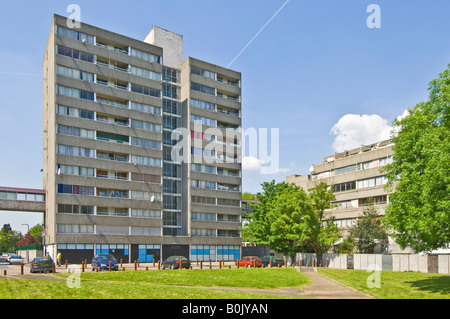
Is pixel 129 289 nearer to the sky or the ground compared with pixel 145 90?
nearer to the ground

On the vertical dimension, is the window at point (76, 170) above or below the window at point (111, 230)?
above

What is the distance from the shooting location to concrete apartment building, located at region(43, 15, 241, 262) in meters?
70.4

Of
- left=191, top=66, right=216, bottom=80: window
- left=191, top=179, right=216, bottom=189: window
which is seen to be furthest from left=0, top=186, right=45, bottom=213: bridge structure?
left=191, top=66, right=216, bottom=80: window

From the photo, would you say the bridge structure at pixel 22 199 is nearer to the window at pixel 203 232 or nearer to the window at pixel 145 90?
the window at pixel 145 90

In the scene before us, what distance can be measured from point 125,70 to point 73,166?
64.3 ft

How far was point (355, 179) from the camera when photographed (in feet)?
255

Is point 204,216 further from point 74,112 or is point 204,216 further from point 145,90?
point 74,112

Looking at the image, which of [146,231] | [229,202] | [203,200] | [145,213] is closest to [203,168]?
[203,200]

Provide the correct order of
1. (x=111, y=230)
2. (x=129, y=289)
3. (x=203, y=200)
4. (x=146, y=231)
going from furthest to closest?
(x=203, y=200), (x=146, y=231), (x=111, y=230), (x=129, y=289)

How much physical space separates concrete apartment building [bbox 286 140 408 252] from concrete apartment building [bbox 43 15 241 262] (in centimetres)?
1839

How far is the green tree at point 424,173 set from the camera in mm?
27312

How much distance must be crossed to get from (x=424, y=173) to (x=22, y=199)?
62.3 metres

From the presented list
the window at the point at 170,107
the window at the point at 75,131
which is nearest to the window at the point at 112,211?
the window at the point at 75,131

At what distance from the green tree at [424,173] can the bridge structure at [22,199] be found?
57.8 metres
